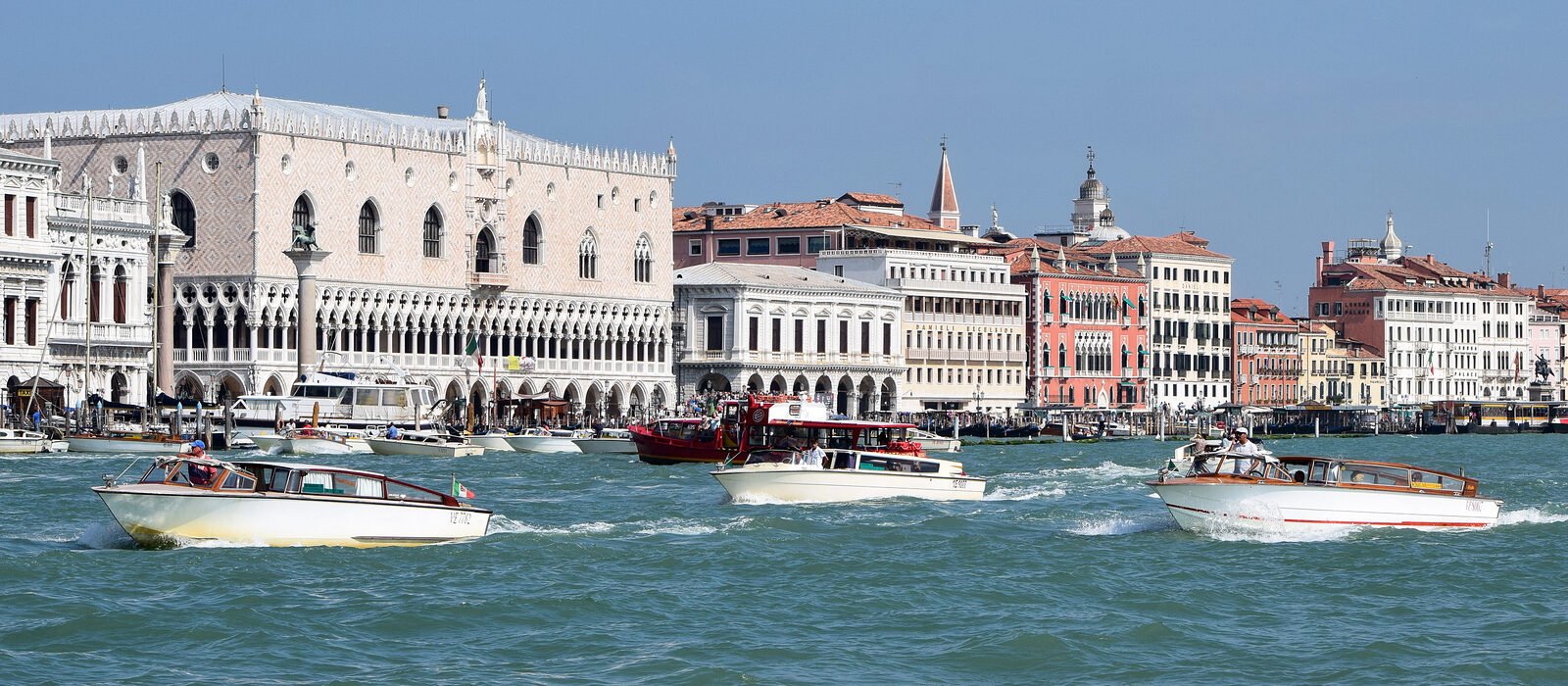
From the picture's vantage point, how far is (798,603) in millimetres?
30625

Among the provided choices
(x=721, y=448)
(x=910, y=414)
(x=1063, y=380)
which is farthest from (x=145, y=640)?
(x=1063, y=380)

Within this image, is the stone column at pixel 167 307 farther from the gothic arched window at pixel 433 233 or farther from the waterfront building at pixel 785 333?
the waterfront building at pixel 785 333

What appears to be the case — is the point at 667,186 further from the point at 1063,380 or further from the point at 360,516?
the point at 360,516

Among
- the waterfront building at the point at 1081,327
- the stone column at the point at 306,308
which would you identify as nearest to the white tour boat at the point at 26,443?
the stone column at the point at 306,308

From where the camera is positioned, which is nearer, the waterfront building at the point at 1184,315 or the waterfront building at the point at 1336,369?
the waterfront building at the point at 1184,315

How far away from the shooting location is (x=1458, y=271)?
144125mm

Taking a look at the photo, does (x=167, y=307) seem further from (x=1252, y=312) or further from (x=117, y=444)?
(x=1252, y=312)

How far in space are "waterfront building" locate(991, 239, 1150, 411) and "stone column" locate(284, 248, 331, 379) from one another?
36.6 m

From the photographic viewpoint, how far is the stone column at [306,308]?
8225 cm

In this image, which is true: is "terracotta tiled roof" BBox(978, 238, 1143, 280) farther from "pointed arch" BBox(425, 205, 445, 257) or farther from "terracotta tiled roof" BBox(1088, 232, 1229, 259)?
"pointed arch" BBox(425, 205, 445, 257)

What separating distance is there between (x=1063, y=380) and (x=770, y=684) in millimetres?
91443

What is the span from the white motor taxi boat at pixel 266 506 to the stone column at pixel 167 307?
1723 inches

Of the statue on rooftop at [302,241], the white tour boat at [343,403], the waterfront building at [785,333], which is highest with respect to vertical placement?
the statue on rooftop at [302,241]

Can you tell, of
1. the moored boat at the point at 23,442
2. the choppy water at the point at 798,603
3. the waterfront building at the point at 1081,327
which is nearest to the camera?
the choppy water at the point at 798,603
